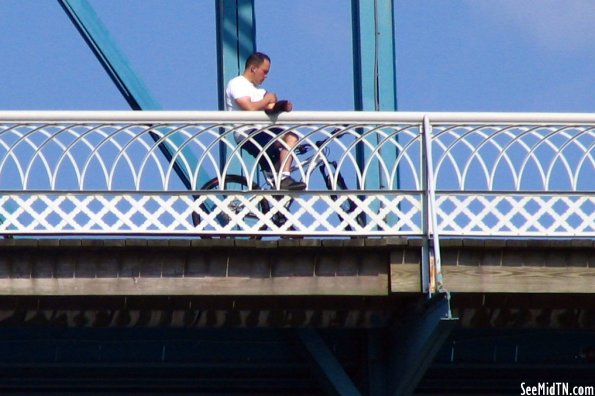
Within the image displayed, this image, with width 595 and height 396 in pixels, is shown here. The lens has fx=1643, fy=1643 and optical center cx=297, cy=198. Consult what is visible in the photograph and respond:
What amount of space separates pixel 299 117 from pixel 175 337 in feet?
6.36

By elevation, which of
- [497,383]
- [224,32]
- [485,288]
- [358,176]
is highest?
[224,32]

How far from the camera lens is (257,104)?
1100 cm

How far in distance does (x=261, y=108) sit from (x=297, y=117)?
371 millimetres

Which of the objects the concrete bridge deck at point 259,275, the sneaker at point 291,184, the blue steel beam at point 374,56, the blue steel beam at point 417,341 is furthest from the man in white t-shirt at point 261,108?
the blue steel beam at point 374,56

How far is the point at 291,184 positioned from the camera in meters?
10.5

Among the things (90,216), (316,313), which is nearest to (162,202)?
(90,216)

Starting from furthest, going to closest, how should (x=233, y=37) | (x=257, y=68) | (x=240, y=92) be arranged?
(x=233, y=37)
(x=257, y=68)
(x=240, y=92)

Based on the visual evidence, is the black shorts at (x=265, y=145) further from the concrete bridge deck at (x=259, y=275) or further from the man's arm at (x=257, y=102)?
the concrete bridge deck at (x=259, y=275)

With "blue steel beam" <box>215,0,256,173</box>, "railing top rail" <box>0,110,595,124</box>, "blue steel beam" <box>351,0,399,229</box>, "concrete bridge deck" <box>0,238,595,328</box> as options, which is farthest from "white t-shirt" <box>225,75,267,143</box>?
"blue steel beam" <box>215,0,256,173</box>

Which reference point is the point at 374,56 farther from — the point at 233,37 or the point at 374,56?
the point at 233,37

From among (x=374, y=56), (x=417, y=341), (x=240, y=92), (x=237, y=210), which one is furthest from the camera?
(x=374, y=56)

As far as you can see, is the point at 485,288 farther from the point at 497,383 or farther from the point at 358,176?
the point at 497,383

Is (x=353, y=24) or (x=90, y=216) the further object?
(x=353, y=24)

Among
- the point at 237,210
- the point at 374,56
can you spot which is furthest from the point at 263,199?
the point at 374,56
